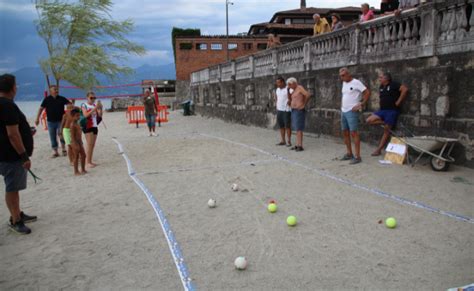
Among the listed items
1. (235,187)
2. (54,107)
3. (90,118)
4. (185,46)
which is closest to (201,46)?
(185,46)

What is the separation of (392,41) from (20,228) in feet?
26.4

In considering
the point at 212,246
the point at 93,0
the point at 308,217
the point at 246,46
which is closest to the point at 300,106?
the point at 308,217

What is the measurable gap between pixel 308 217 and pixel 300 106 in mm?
4954

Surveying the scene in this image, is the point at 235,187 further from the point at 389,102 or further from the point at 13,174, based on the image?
the point at 389,102

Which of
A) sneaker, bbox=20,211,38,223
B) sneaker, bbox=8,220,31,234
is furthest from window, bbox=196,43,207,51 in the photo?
sneaker, bbox=8,220,31,234

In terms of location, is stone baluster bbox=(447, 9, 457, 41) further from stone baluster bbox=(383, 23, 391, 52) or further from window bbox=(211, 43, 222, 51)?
window bbox=(211, 43, 222, 51)

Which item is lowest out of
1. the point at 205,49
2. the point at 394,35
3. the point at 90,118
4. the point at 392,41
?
the point at 90,118

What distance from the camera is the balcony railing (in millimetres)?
6586

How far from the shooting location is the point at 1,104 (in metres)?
4.54

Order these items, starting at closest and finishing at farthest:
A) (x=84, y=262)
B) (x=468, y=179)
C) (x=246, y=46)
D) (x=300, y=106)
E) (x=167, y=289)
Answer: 1. (x=167, y=289)
2. (x=84, y=262)
3. (x=468, y=179)
4. (x=300, y=106)
5. (x=246, y=46)

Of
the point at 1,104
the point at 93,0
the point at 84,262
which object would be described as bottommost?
the point at 84,262

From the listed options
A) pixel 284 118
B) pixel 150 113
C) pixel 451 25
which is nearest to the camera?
pixel 451 25

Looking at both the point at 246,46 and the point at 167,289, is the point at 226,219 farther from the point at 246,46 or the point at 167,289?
the point at 246,46

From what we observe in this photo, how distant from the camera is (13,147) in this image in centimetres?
469
